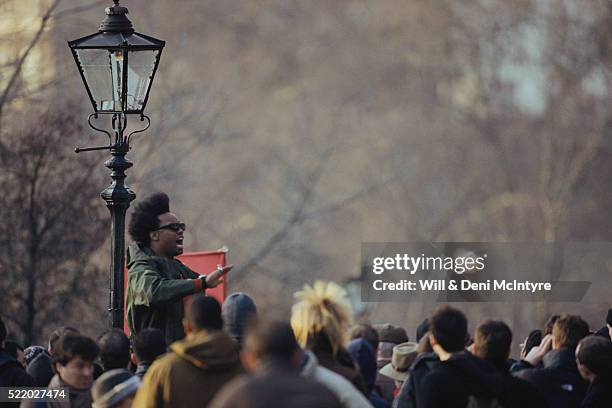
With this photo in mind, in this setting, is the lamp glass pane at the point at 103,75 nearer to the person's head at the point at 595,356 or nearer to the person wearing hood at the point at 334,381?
the person's head at the point at 595,356

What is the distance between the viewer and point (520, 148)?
3462cm

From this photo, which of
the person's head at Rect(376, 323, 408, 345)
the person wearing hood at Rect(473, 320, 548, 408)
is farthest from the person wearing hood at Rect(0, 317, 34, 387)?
the person's head at Rect(376, 323, 408, 345)

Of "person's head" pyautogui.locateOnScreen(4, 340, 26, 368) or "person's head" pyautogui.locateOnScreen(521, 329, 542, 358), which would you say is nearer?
"person's head" pyautogui.locateOnScreen(4, 340, 26, 368)

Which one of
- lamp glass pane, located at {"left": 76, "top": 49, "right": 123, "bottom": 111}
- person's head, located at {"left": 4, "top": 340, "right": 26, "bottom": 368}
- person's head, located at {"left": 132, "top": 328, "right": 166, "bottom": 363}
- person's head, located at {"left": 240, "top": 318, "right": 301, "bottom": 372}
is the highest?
lamp glass pane, located at {"left": 76, "top": 49, "right": 123, "bottom": 111}

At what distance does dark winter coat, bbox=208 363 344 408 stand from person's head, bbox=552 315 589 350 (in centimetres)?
411

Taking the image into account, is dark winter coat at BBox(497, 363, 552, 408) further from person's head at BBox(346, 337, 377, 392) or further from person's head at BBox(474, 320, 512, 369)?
person's head at BBox(346, 337, 377, 392)

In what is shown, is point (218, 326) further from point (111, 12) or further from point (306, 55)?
point (306, 55)

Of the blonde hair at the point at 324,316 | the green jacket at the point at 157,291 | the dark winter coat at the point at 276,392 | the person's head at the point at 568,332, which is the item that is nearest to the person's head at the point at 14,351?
the green jacket at the point at 157,291

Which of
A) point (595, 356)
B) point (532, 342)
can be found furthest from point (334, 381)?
point (532, 342)

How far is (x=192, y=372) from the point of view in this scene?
664 cm

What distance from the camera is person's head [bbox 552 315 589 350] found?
901 centimetres

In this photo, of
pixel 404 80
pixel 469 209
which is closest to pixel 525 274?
pixel 469 209

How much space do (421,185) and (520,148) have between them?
101 inches

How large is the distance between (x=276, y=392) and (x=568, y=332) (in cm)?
445
